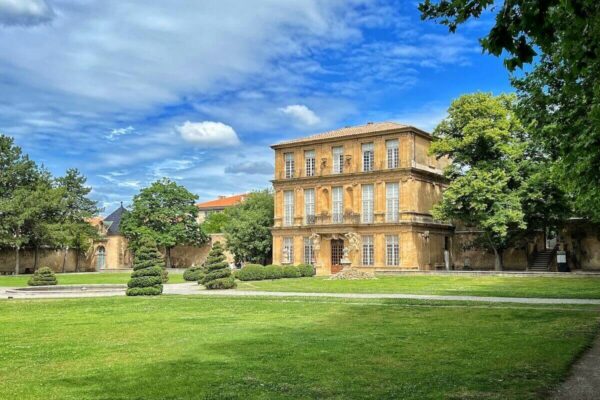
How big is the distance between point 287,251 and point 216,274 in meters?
22.8

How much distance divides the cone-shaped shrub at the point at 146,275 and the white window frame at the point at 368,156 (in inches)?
1009

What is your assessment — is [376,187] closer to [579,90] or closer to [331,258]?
[331,258]

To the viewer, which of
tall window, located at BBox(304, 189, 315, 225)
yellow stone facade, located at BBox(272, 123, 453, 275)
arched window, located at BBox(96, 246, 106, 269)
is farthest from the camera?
arched window, located at BBox(96, 246, 106, 269)

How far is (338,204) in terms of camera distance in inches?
1961

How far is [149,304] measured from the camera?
20547 millimetres

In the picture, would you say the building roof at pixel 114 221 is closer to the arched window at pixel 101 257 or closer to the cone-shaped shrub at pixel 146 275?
the arched window at pixel 101 257

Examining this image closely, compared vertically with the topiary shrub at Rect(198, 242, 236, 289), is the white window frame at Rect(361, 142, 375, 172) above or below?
above

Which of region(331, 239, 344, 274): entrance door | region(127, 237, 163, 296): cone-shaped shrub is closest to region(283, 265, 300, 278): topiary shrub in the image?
region(331, 239, 344, 274): entrance door

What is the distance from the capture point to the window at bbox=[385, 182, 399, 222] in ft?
153

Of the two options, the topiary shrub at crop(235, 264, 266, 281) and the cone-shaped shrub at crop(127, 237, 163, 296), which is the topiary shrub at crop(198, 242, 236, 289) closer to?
the cone-shaped shrub at crop(127, 237, 163, 296)

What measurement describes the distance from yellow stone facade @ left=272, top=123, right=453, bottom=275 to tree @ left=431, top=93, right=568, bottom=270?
3.82 meters

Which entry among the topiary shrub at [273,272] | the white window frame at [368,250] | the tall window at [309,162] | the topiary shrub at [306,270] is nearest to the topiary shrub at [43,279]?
the topiary shrub at [273,272]

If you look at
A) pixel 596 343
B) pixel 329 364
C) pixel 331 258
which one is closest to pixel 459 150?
pixel 331 258

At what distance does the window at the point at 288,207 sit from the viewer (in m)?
52.2
